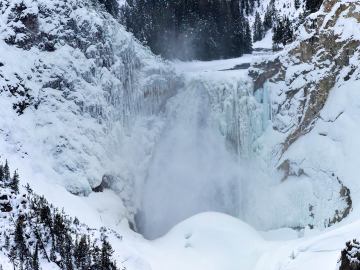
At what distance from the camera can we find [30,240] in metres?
32.7

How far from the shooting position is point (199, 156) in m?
50.8

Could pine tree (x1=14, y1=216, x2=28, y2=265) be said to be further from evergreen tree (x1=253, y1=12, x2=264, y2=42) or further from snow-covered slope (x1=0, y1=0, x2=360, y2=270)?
evergreen tree (x1=253, y1=12, x2=264, y2=42)

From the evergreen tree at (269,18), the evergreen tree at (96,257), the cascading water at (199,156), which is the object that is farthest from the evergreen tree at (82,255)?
the evergreen tree at (269,18)

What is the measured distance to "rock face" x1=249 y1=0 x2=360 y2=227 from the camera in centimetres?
4316

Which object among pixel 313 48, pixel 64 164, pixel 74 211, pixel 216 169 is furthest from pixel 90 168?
pixel 313 48

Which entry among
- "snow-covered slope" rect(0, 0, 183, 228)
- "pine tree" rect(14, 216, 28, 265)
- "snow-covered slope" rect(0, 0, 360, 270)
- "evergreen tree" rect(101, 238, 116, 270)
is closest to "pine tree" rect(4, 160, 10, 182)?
"snow-covered slope" rect(0, 0, 360, 270)

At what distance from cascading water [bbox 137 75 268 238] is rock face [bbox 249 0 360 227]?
2408 millimetres

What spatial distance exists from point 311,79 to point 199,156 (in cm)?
1078

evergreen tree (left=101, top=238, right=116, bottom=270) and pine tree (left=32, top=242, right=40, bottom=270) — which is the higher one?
pine tree (left=32, top=242, right=40, bottom=270)

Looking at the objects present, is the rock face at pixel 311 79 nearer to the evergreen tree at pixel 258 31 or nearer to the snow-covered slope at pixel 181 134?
the snow-covered slope at pixel 181 134

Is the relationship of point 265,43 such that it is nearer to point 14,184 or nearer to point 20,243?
point 14,184

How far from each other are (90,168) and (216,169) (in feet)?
34.6

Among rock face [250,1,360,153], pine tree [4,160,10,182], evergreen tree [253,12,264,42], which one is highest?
evergreen tree [253,12,264,42]

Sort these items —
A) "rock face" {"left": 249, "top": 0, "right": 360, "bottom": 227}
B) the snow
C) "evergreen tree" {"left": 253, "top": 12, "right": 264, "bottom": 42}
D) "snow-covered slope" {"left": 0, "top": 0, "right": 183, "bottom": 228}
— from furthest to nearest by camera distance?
"evergreen tree" {"left": 253, "top": 12, "right": 264, "bottom": 42}, the snow, "rock face" {"left": 249, "top": 0, "right": 360, "bottom": 227}, "snow-covered slope" {"left": 0, "top": 0, "right": 183, "bottom": 228}
